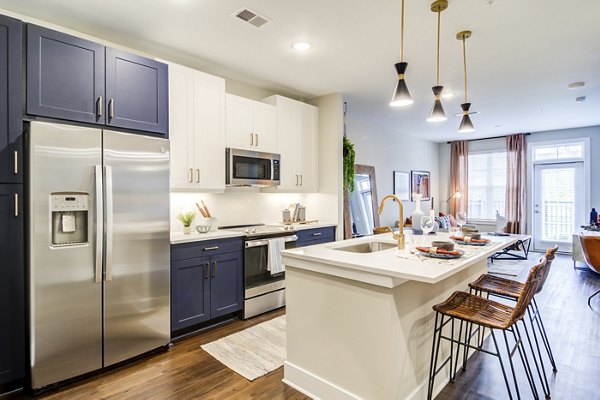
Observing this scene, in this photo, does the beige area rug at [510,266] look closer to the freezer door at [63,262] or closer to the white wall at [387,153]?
the white wall at [387,153]

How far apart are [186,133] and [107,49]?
3.16ft

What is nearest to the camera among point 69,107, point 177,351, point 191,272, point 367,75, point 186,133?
point 69,107

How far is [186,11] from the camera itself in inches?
102

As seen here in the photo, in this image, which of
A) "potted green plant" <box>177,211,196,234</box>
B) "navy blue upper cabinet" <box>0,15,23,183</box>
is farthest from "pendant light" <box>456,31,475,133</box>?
"navy blue upper cabinet" <box>0,15,23,183</box>

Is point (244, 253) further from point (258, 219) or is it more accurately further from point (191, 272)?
point (258, 219)

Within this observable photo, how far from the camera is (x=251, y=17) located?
268 cm

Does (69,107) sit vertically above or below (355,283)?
above

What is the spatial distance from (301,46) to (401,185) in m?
5.07

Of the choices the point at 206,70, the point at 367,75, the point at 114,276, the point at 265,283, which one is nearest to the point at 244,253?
the point at 265,283

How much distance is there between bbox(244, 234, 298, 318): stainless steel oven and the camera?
360 centimetres

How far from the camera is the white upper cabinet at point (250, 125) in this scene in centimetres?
379

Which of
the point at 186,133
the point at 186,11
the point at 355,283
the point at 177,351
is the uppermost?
the point at 186,11

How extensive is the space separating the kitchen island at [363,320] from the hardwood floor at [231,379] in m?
0.20

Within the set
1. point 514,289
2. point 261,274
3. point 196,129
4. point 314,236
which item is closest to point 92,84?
point 196,129
